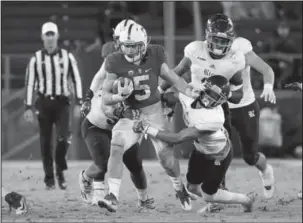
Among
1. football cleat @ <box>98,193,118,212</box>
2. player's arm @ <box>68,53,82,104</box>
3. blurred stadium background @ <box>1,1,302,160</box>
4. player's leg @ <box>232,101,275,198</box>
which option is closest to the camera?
football cleat @ <box>98,193,118,212</box>

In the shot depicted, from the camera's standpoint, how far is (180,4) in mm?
13672

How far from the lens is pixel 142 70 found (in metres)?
7.52

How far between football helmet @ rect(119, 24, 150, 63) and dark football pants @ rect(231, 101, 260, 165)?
1.51 meters

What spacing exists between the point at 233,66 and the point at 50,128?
263 centimetres

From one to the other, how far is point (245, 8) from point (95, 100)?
571cm

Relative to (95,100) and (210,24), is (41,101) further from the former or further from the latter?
(210,24)

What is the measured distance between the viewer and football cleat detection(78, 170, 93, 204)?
8367 millimetres

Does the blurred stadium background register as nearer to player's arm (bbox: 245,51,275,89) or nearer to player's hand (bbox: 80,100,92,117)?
player's arm (bbox: 245,51,275,89)

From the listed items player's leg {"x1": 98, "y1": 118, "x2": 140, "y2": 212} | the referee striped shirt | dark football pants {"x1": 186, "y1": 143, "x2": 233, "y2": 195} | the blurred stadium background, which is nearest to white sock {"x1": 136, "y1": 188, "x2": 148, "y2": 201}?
dark football pants {"x1": 186, "y1": 143, "x2": 233, "y2": 195}

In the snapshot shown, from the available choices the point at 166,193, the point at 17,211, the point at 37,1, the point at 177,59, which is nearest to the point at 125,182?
the point at 166,193

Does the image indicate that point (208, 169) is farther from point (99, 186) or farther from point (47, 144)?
point (47, 144)

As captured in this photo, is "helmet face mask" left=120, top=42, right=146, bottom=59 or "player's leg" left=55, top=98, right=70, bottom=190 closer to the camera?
"helmet face mask" left=120, top=42, right=146, bottom=59

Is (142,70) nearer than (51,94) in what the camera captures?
Yes

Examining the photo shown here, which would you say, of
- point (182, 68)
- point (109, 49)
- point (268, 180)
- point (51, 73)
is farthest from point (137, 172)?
point (51, 73)
